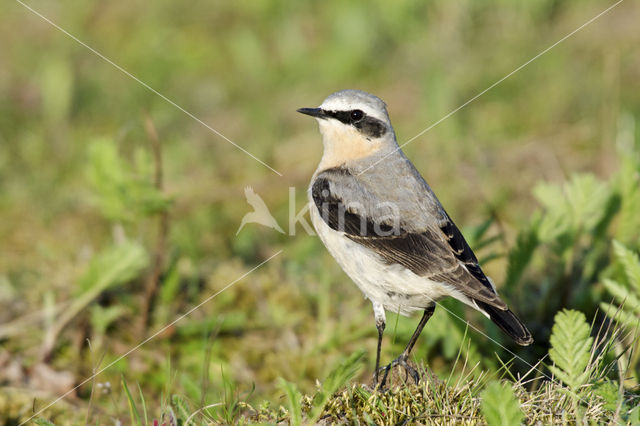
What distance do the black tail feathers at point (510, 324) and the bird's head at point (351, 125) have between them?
5.48ft

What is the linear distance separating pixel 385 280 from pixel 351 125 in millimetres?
1391

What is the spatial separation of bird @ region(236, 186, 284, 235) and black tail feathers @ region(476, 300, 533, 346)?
396cm

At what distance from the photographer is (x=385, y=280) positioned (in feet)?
14.3

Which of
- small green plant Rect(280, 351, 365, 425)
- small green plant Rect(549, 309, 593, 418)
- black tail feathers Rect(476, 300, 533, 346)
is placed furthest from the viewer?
black tail feathers Rect(476, 300, 533, 346)

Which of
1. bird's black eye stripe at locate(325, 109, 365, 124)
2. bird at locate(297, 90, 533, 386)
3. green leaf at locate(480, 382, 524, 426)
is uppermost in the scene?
bird's black eye stripe at locate(325, 109, 365, 124)

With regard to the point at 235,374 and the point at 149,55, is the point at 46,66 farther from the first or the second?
the point at 235,374

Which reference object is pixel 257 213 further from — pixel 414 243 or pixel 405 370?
pixel 405 370

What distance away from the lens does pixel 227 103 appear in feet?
33.5

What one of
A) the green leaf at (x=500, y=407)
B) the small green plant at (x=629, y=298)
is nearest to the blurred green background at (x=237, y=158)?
the small green plant at (x=629, y=298)

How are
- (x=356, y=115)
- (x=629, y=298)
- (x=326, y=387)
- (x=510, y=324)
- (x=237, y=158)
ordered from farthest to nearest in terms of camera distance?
(x=237, y=158) < (x=356, y=115) < (x=629, y=298) < (x=510, y=324) < (x=326, y=387)

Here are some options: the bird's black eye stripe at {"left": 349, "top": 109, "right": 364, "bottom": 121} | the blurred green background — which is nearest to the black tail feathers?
the blurred green background

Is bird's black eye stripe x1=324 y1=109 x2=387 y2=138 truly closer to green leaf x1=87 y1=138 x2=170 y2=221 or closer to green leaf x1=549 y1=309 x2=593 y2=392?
green leaf x1=87 y1=138 x2=170 y2=221

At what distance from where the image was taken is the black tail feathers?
386 cm

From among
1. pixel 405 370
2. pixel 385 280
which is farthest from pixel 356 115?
pixel 405 370
